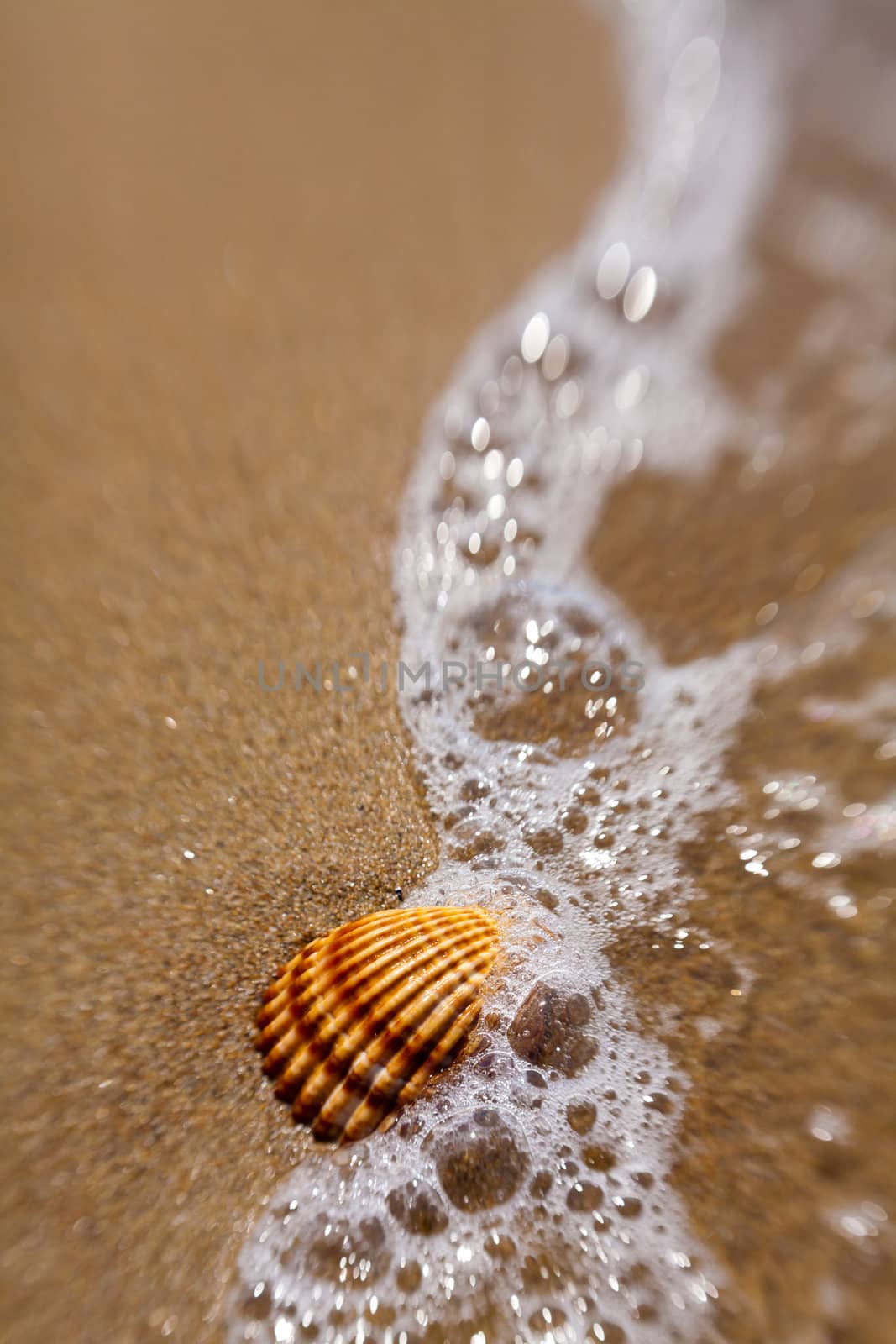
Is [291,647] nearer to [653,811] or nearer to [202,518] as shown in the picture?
[202,518]

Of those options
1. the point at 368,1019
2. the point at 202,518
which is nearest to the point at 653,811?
the point at 368,1019

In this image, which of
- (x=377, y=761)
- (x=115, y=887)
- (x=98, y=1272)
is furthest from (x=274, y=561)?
(x=98, y=1272)

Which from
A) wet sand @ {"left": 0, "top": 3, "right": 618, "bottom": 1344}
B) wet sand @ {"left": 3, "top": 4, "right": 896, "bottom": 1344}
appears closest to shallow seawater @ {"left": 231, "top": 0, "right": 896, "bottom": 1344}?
wet sand @ {"left": 3, "top": 4, "right": 896, "bottom": 1344}

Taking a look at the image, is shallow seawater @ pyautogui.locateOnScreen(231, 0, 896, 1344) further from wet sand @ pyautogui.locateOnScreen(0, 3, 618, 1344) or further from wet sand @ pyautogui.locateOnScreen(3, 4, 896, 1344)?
wet sand @ pyautogui.locateOnScreen(0, 3, 618, 1344)

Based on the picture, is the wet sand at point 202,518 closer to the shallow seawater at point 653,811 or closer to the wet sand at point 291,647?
the wet sand at point 291,647

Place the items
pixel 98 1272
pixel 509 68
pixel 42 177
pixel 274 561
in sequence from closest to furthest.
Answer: pixel 98 1272 → pixel 274 561 → pixel 42 177 → pixel 509 68

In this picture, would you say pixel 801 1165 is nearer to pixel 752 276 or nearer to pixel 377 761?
pixel 377 761

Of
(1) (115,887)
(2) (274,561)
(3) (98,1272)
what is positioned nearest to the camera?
(3) (98,1272)
